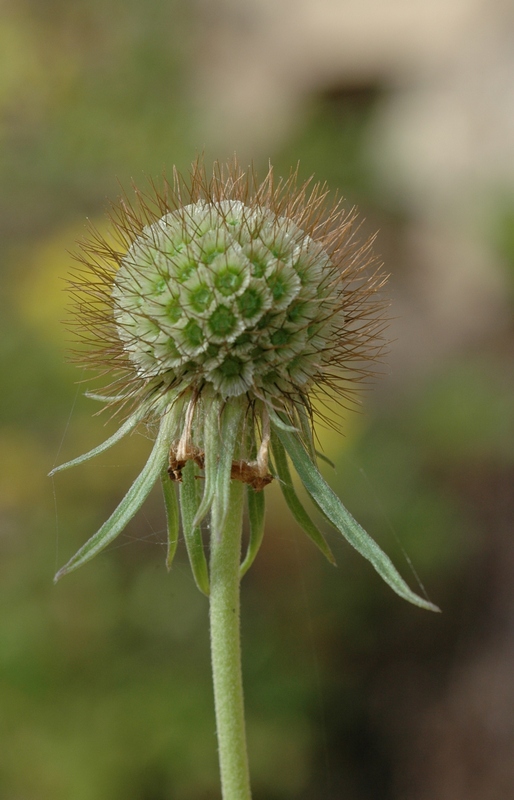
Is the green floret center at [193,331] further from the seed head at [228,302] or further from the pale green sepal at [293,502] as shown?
the pale green sepal at [293,502]

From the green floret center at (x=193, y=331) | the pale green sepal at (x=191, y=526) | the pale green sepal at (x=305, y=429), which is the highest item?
the green floret center at (x=193, y=331)

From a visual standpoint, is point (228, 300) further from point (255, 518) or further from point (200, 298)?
point (255, 518)

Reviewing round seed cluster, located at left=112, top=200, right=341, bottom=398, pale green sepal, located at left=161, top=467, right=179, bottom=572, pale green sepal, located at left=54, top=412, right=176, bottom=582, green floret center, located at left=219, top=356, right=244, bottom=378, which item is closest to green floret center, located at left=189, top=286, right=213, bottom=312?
round seed cluster, located at left=112, top=200, right=341, bottom=398

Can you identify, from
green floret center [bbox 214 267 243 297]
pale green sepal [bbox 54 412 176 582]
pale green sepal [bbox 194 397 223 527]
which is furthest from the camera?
green floret center [bbox 214 267 243 297]

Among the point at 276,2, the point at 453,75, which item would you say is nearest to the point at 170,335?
the point at 453,75

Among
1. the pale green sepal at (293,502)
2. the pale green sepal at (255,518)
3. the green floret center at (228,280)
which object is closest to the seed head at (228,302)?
the green floret center at (228,280)

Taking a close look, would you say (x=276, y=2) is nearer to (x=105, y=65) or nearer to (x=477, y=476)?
(x=105, y=65)

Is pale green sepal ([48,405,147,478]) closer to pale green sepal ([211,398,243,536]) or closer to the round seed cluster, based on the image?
the round seed cluster
